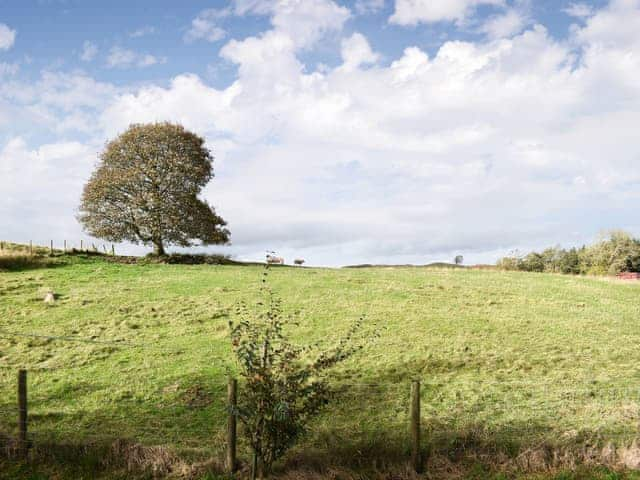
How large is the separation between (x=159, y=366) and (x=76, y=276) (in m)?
17.9

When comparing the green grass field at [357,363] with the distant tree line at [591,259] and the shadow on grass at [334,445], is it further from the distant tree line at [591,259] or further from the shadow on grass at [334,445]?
the distant tree line at [591,259]

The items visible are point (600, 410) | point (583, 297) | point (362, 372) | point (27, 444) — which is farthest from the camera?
point (583, 297)

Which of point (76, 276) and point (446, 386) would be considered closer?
point (446, 386)

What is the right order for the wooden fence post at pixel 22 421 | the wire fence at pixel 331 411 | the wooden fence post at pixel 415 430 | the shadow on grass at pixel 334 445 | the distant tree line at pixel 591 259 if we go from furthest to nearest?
the distant tree line at pixel 591 259
the wire fence at pixel 331 411
the wooden fence post at pixel 22 421
the wooden fence post at pixel 415 430
the shadow on grass at pixel 334 445

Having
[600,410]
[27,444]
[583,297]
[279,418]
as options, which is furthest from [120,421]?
[583,297]

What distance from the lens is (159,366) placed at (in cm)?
1797

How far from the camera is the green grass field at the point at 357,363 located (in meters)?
12.2

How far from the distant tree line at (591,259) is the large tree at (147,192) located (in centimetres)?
4299

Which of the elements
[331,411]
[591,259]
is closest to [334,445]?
[331,411]

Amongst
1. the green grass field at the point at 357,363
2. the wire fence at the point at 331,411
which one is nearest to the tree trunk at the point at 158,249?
the green grass field at the point at 357,363

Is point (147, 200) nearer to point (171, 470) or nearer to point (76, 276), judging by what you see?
point (76, 276)

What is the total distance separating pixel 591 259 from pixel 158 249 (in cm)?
5837

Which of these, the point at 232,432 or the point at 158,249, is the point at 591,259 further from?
the point at 232,432

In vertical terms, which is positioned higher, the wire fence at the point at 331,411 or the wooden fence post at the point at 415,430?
the wooden fence post at the point at 415,430
